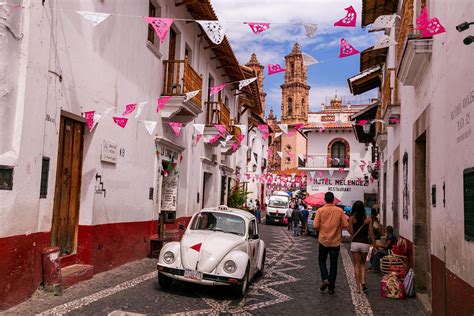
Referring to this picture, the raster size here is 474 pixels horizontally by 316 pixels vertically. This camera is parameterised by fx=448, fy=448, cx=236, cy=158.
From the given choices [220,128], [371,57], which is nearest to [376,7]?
[371,57]

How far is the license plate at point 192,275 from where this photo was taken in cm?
729

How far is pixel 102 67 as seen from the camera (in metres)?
8.84

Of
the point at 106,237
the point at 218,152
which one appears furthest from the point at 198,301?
the point at 218,152

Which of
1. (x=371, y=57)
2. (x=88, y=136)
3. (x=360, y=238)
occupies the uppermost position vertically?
(x=371, y=57)

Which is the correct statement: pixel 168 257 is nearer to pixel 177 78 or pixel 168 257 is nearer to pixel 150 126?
pixel 150 126

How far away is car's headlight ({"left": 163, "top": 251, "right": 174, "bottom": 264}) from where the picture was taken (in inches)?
296

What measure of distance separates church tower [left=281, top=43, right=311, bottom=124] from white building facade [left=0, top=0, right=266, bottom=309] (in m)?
68.9

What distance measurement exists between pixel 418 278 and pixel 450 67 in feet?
14.6

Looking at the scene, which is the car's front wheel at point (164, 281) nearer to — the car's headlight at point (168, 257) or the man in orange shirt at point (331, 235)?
the car's headlight at point (168, 257)

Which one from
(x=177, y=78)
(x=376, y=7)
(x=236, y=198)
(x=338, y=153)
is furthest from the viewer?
(x=338, y=153)

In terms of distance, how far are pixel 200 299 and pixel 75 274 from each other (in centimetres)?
222

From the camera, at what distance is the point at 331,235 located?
825cm

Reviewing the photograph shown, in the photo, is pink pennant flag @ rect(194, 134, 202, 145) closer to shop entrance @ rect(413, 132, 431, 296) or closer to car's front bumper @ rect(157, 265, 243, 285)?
shop entrance @ rect(413, 132, 431, 296)

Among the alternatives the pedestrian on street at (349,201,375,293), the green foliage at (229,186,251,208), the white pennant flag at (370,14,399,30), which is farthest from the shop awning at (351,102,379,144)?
the white pennant flag at (370,14,399,30)
